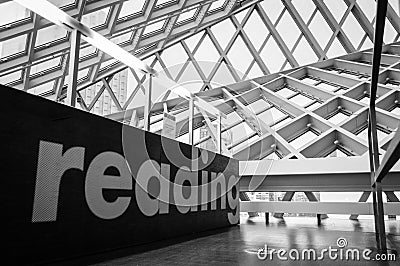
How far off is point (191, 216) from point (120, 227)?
4.29 ft

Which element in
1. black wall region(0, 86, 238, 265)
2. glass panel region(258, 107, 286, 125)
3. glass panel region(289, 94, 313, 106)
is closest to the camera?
black wall region(0, 86, 238, 265)

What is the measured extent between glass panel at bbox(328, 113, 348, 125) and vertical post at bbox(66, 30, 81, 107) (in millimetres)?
5920

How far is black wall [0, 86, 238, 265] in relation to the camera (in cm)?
174

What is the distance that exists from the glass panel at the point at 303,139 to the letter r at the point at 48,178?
5241 mm

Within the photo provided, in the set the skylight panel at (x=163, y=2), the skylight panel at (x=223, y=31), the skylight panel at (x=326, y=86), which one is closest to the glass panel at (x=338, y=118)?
the skylight panel at (x=326, y=86)

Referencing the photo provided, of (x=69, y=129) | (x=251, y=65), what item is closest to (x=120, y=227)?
(x=69, y=129)

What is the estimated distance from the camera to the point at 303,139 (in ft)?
22.3

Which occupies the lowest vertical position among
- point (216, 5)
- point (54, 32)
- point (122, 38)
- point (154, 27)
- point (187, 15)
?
point (54, 32)

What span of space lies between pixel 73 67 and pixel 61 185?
847 mm

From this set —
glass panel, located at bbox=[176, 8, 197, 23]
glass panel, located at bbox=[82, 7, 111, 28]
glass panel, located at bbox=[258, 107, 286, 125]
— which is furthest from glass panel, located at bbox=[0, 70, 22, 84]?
glass panel, located at bbox=[176, 8, 197, 23]

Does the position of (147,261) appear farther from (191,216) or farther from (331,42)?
(331,42)

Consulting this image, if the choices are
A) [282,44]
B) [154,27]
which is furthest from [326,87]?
[154,27]

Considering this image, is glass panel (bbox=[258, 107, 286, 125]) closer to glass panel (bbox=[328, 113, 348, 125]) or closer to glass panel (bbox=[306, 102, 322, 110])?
glass panel (bbox=[306, 102, 322, 110])

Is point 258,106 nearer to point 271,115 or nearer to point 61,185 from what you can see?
point 271,115
